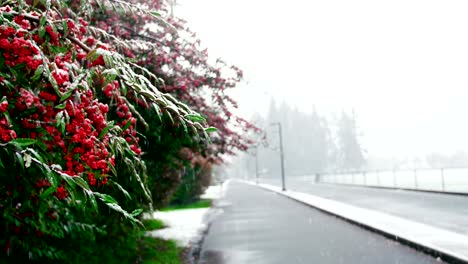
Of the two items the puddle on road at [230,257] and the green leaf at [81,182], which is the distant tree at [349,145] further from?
the green leaf at [81,182]

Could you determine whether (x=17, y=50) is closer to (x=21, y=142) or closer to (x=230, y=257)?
(x=21, y=142)

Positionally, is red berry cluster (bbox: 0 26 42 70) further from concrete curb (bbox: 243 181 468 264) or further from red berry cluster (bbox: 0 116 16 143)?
concrete curb (bbox: 243 181 468 264)

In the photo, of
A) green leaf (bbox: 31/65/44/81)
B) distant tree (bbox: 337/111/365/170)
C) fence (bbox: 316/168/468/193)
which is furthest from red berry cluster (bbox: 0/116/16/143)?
distant tree (bbox: 337/111/365/170)

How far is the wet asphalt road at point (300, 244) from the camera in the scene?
8836mm

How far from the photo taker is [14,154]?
2.61m

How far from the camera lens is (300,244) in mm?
10844

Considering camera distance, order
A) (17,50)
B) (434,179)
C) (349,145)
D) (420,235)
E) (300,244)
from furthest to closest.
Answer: (349,145) → (434,179) → (300,244) → (420,235) → (17,50)

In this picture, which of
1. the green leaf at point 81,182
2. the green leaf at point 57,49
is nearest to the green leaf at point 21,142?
the green leaf at point 81,182

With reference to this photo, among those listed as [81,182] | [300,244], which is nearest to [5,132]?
[81,182]

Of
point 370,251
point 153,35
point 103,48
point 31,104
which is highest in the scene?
point 153,35

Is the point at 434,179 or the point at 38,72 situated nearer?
the point at 38,72

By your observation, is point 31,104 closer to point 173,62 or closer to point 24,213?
point 24,213

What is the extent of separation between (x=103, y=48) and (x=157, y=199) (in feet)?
31.2

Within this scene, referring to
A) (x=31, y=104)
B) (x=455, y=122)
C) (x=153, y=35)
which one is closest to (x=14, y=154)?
(x=31, y=104)
